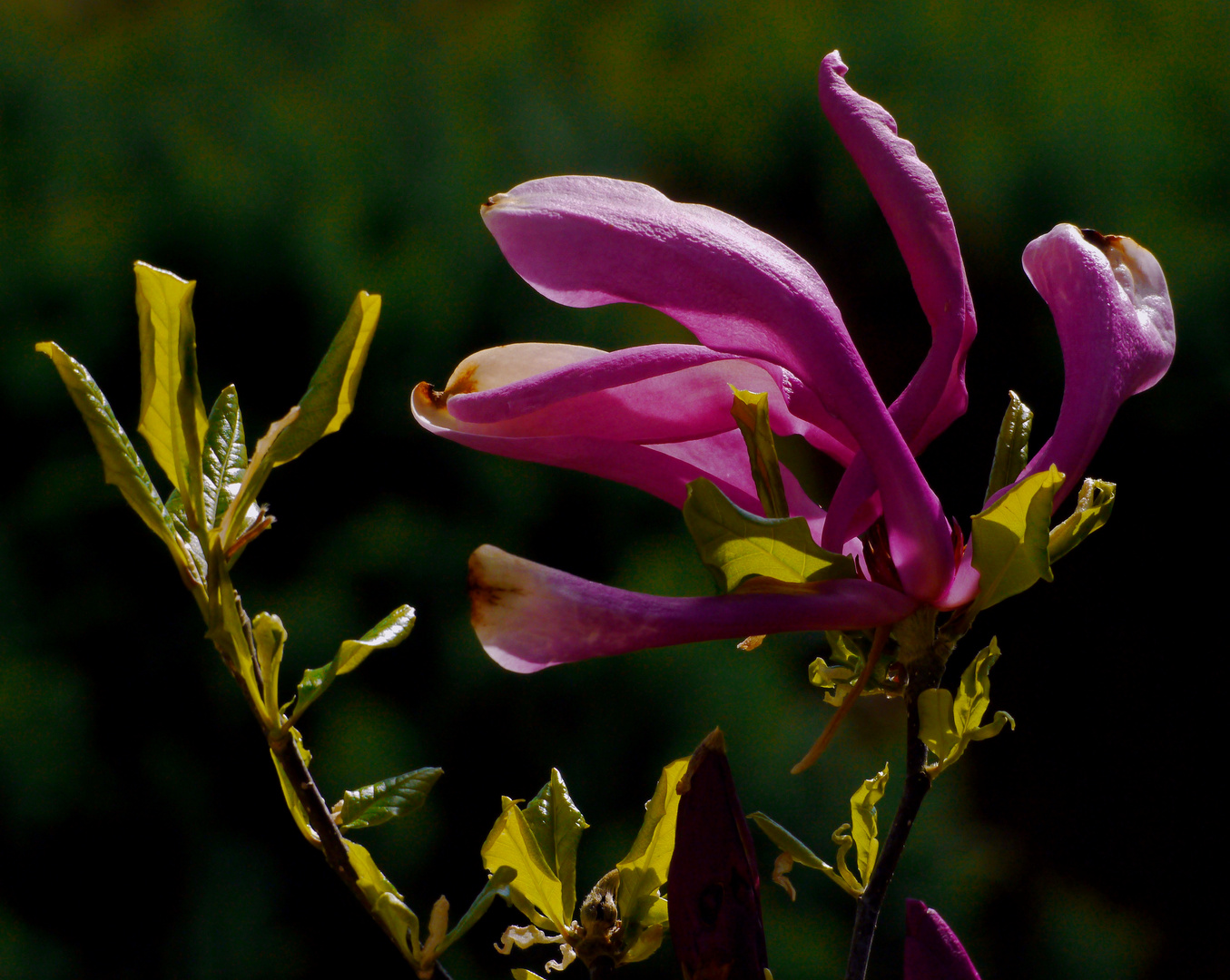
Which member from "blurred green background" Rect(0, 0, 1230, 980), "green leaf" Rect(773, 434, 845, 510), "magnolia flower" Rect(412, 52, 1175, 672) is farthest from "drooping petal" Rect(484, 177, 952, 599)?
"green leaf" Rect(773, 434, 845, 510)

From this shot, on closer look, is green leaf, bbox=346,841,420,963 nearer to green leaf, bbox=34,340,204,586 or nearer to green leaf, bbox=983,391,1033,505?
green leaf, bbox=34,340,204,586

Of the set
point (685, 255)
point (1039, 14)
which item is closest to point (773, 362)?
point (685, 255)

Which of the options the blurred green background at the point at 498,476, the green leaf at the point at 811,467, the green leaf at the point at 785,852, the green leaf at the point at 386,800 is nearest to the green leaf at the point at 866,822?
the green leaf at the point at 785,852

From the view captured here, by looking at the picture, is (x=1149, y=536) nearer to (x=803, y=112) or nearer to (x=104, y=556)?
(x=803, y=112)

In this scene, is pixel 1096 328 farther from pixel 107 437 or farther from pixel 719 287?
pixel 107 437

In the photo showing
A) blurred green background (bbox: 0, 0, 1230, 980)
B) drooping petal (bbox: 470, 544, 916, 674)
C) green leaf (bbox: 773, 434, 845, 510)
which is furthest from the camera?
green leaf (bbox: 773, 434, 845, 510)

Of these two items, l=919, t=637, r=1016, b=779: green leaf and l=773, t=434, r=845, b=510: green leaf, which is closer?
l=919, t=637, r=1016, b=779: green leaf
